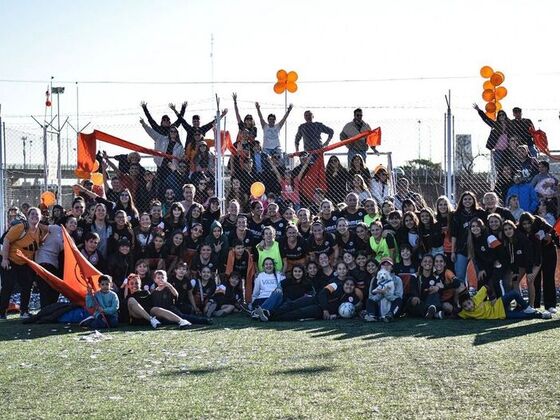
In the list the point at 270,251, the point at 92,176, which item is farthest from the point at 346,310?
the point at 92,176

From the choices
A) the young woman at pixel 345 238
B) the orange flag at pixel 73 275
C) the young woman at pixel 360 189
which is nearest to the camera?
the orange flag at pixel 73 275

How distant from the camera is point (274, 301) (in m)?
12.5

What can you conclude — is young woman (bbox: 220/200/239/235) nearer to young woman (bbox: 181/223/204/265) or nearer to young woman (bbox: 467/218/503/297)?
young woman (bbox: 181/223/204/265)

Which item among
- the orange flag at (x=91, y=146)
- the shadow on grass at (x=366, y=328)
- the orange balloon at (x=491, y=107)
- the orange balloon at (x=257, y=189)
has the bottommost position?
the shadow on grass at (x=366, y=328)

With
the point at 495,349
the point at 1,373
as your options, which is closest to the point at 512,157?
the point at 495,349

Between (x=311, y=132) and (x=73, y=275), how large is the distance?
5.59m

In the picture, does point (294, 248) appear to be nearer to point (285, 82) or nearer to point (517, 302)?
point (517, 302)

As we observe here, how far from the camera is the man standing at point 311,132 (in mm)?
16266

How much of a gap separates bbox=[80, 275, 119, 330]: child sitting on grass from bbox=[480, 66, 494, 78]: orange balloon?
794cm

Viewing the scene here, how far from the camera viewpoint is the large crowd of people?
12109 millimetres

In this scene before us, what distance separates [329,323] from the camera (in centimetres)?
1184

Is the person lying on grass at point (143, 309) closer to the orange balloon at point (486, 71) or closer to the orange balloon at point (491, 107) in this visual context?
the orange balloon at point (491, 107)

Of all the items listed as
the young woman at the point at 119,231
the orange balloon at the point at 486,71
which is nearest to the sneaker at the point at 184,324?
the young woman at the point at 119,231

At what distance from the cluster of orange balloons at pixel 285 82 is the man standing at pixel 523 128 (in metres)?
4.04
